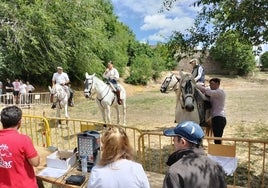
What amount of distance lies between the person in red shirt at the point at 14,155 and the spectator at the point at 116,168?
3.63ft

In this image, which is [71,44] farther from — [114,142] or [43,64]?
[114,142]

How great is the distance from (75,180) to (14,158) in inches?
28.6

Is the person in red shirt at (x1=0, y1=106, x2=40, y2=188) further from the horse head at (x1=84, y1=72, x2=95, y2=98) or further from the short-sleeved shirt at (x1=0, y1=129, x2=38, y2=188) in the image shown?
the horse head at (x1=84, y1=72, x2=95, y2=98)

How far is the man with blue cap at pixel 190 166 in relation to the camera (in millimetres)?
2307

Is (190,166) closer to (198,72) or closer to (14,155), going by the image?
(14,155)

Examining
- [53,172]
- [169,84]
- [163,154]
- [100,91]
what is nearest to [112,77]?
[100,91]

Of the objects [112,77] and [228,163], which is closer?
[228,163]

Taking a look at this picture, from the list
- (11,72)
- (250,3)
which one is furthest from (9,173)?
(11,72)

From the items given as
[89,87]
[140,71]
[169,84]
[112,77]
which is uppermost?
[140,71]

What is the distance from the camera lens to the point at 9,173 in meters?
3.42

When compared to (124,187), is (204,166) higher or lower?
higher

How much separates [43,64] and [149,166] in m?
18.6

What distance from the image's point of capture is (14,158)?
133 inches

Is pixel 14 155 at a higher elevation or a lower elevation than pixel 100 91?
lower
